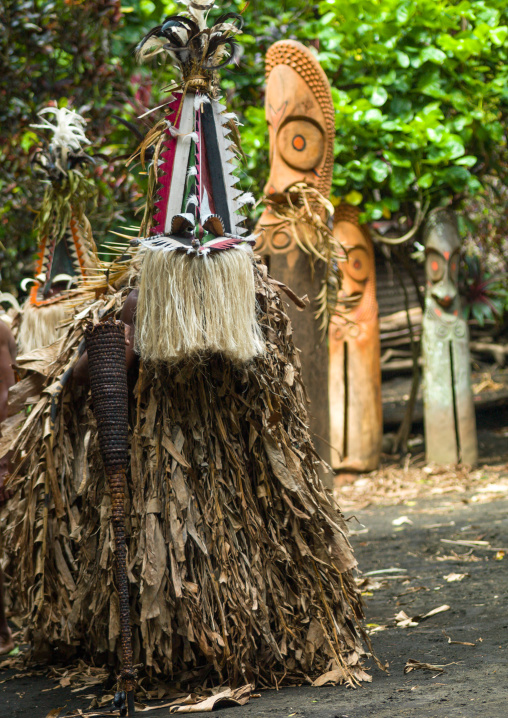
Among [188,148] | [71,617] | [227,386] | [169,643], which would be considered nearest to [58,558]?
[71,617]

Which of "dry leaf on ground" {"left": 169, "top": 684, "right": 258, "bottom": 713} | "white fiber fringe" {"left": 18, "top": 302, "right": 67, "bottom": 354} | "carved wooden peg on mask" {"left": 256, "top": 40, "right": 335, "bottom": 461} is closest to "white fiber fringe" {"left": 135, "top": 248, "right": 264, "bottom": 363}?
"dry leaf on ground" {"left": 169, "top": 684, "right": 258, "bottom": 713}

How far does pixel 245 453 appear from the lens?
9.72 feet

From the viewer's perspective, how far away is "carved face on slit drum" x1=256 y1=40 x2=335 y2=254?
5305 mm

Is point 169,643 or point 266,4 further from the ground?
point 266,4

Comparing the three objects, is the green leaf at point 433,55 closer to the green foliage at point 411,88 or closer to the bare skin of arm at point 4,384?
the green foliage at point 411,88

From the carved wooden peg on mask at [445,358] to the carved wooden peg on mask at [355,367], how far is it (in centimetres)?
48

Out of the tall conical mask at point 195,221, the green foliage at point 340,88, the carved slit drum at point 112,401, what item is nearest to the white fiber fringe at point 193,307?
the tall conical mask at point 195,221

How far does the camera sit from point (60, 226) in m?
4.84

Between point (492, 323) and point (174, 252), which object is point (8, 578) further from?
point (492, 323)

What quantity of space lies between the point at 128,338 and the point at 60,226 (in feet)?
7.12

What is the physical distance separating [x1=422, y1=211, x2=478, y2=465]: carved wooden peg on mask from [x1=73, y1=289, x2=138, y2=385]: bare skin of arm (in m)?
4.87

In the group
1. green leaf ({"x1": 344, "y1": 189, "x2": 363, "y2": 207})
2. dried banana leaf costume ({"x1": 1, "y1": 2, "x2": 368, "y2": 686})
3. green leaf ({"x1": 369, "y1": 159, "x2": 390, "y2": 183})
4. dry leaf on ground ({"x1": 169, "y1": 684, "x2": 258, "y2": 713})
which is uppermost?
green leaf ({"x1": 369, "y1": 159, "x2": 390, "y2": 183})

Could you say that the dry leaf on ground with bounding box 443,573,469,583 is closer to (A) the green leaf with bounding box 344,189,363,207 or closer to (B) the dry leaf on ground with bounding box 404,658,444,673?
(B) the dry leaf on ground with bounding box 404,658,444,673

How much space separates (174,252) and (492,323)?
8.83 meters
